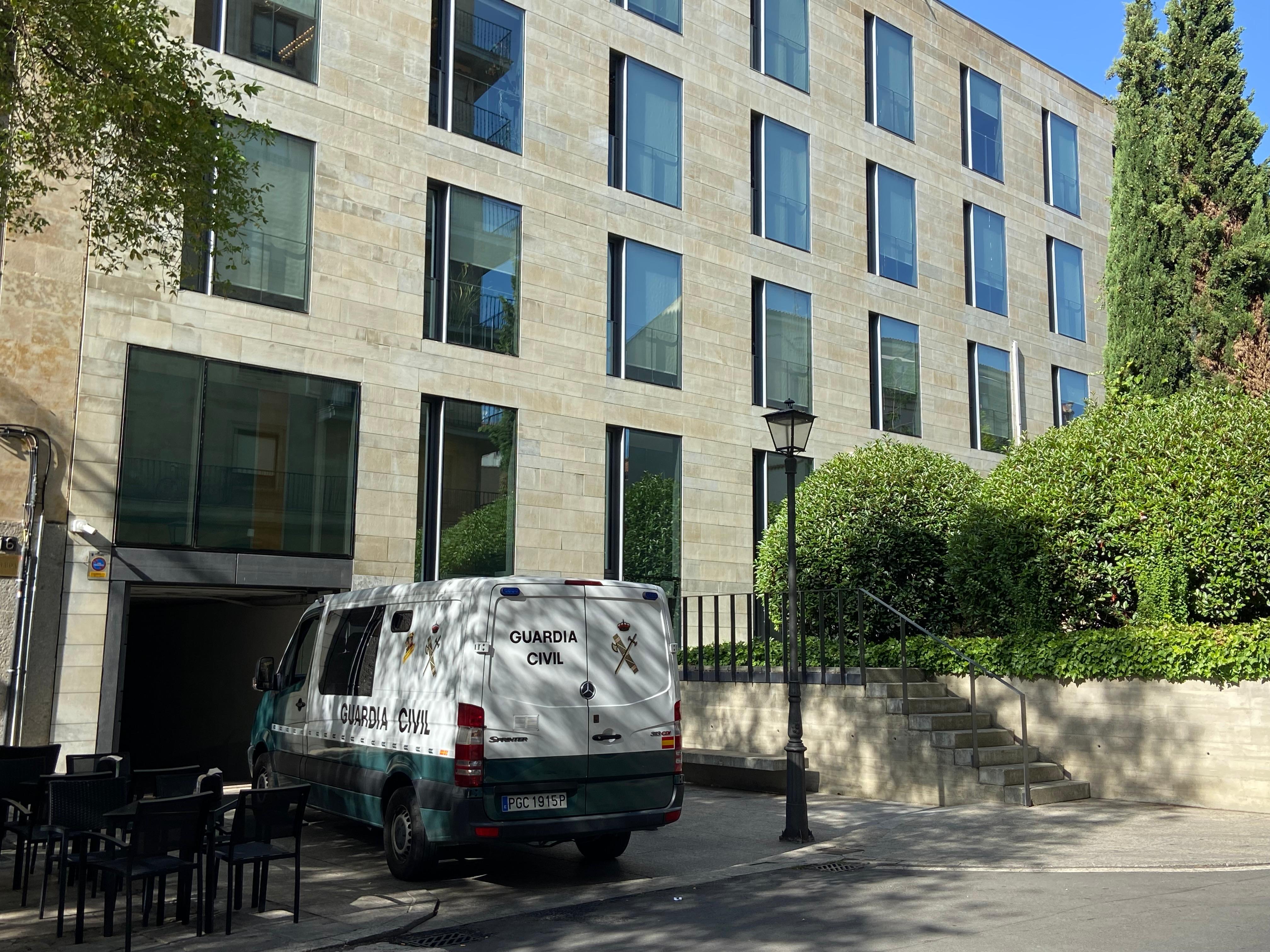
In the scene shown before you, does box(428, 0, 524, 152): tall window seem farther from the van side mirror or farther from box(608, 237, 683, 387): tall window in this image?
the van side mirror

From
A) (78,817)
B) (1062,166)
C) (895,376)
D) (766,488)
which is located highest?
(1062,166)

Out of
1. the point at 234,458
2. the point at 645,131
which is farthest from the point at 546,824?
the point at 645,131

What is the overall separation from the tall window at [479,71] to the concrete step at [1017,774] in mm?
11833

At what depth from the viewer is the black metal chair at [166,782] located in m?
9.12

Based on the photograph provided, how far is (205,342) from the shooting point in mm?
15258

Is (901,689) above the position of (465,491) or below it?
below

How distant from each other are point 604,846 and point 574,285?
11.1m

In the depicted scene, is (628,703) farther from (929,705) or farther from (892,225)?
(892,225)

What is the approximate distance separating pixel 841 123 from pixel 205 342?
46.6 feet

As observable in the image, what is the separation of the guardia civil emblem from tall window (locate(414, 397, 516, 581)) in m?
7.96

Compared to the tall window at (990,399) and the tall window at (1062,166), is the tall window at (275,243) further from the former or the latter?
the tall window at (1062,166)

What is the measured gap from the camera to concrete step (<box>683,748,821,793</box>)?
47.9 ft

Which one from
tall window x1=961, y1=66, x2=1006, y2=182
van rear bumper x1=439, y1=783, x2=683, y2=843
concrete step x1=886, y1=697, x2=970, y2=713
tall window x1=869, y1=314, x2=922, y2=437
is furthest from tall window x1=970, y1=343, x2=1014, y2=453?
van rear bumper x1=439, y1=783, x2=683, y2=843

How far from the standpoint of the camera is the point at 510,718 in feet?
28.8
